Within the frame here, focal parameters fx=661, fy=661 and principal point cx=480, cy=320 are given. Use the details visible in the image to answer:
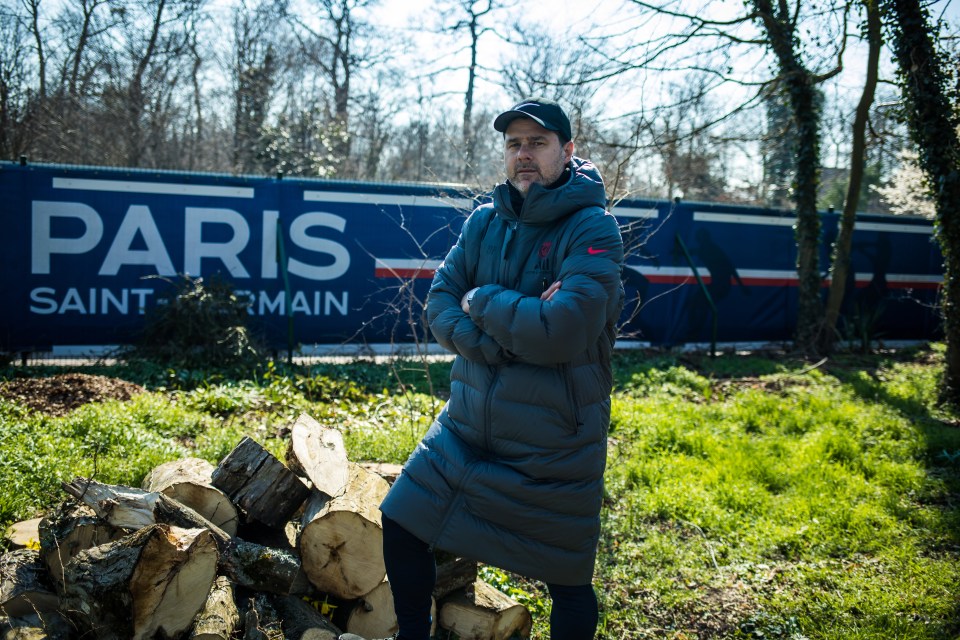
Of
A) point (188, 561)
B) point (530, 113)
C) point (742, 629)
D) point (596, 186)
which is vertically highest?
point (530, 113)

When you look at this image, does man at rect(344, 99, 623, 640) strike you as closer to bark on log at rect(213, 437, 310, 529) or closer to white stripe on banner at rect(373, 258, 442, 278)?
bark on log at rect(213, 437, 310, 529)

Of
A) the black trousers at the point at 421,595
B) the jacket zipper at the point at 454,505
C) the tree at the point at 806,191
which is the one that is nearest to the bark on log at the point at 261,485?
the black trousers at the point at 421,595

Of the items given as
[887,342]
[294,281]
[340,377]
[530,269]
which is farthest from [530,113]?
[887,342]

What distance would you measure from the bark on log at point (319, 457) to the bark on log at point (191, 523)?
37 centimetres

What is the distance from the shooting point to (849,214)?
991cm

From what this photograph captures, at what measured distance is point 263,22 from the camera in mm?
18406

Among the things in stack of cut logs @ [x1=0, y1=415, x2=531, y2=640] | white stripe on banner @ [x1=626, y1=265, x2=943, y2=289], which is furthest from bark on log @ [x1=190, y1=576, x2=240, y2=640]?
white stripe on banner @ [x1=626, y1=265, x2=943, y2=289]

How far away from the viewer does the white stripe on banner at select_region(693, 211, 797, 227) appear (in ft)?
33.2

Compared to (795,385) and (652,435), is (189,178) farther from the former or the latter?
(795,385)

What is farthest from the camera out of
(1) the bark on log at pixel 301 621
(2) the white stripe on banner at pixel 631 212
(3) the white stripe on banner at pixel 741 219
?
(3) the white stripe on banner at pixel 741 219

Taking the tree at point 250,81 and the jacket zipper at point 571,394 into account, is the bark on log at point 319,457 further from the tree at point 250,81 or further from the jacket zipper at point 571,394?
the tree at point 250,81

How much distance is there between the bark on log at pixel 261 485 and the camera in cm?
300

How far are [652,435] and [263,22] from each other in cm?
1750

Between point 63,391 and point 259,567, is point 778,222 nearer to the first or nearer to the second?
point 63,391
